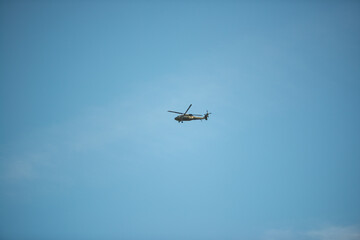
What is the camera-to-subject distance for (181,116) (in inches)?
3937

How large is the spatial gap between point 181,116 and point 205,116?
310 inches

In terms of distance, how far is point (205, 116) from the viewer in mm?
103062
